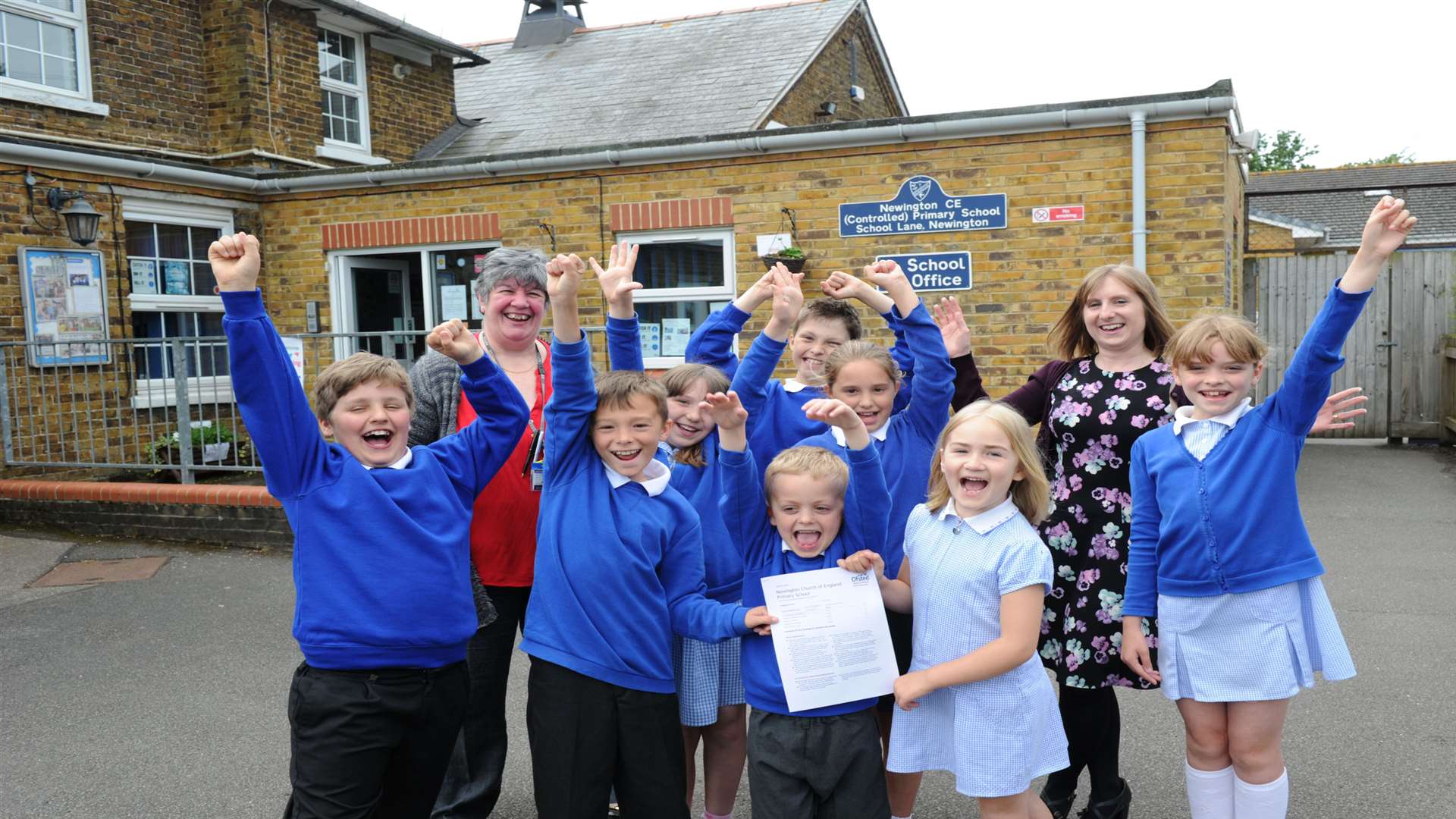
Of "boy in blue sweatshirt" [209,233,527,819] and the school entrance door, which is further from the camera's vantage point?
the school entrance door

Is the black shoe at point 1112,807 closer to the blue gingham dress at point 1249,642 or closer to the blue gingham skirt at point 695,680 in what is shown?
the blue gingham dress at point 1249,642

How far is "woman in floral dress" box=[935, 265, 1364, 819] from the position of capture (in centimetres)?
297

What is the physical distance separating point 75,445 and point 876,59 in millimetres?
12753

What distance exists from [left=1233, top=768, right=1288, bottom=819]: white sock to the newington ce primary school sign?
600 centimetres

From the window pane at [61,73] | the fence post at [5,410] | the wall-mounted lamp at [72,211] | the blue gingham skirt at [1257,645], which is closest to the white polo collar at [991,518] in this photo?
the blue gingham skirt at [1257,645]

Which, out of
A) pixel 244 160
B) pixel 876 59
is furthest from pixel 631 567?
pixel 876 59

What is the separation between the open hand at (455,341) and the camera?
253 centimetres

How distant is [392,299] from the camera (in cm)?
1112

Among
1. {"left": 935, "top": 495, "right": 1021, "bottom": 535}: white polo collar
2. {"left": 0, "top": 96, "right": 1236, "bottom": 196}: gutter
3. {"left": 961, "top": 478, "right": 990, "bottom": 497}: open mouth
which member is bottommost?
{"left": 935, "top": 495, "right": 1021, "bottom": 535}: white polo collar

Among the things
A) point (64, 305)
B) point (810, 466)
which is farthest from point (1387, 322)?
point (64, 305)

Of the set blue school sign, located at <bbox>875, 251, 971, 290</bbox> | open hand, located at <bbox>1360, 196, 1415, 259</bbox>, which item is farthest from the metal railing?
open hand, located at <bbox>1360, 196, 1415, 259</bbox>

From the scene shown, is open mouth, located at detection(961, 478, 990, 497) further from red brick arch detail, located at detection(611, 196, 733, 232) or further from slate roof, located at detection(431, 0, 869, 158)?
slate roof, located at detection(431, 0, 869, 158)

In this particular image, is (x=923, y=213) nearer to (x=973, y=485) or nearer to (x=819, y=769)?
(x=973, y=485)

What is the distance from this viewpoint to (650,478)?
8.57 feet
